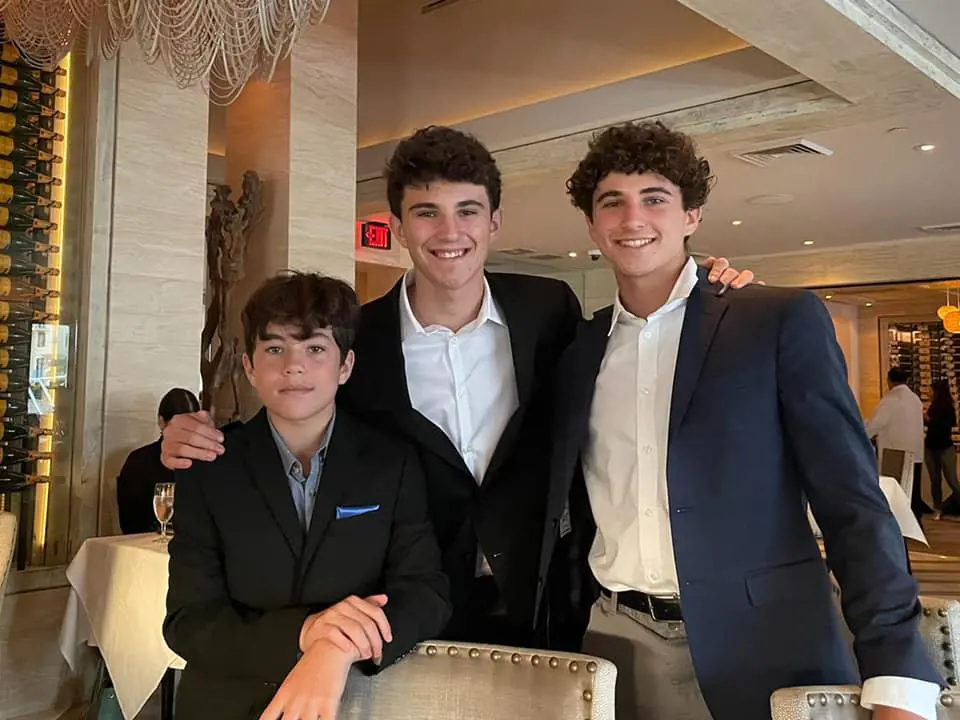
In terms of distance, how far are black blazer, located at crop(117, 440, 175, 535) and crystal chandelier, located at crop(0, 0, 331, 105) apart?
134 centimetres

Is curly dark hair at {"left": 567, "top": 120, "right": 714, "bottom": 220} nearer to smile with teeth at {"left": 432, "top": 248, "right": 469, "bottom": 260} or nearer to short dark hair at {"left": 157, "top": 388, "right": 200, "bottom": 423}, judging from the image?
smile with teeth at {"left": 432, "top": 248, "right": 469, "bottom": 260}

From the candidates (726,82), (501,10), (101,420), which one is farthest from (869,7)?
(101,420)

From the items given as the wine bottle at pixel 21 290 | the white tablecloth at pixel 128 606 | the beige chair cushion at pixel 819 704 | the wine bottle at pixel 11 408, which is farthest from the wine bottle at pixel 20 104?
the beige chair cushion at pixel 819 704

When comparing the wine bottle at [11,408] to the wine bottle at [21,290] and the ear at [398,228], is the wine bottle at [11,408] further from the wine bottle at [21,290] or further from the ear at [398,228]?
the ear at [398,228]

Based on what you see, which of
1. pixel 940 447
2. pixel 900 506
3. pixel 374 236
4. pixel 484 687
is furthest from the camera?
pixel 940 447

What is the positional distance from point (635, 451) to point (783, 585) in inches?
12.5

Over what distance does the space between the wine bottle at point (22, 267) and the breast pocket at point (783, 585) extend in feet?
9.91

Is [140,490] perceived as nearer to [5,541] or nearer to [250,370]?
[5,541]

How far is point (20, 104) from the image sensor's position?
11.2 feet

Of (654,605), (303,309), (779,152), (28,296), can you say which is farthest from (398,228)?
(779,152)

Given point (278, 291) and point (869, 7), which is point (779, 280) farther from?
point (278, 291)

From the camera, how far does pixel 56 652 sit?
3293 millimetres

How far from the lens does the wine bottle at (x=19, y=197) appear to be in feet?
11.0

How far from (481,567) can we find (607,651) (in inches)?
12.4
